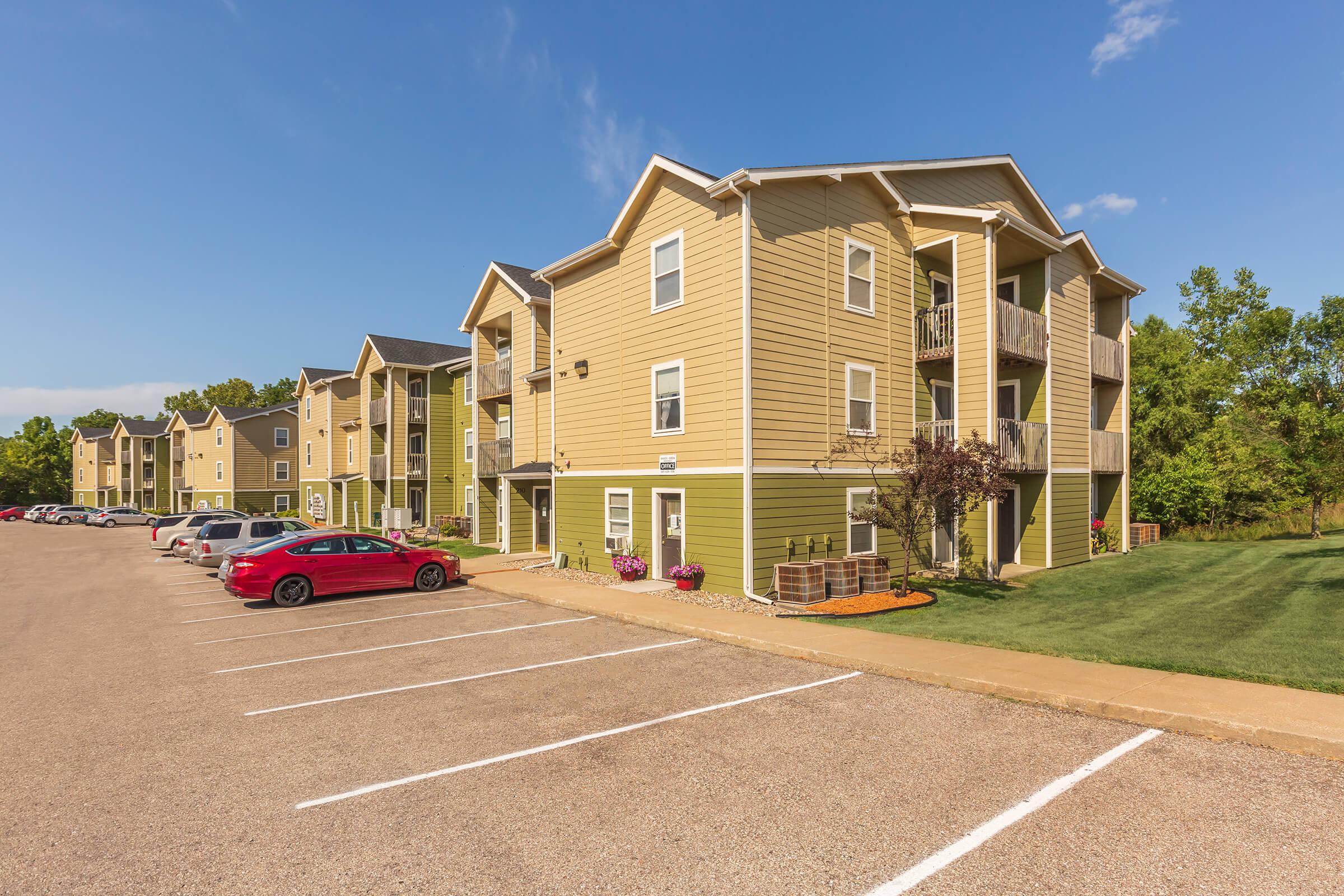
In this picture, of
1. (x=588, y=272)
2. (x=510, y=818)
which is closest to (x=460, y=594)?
(x=588, y=272)

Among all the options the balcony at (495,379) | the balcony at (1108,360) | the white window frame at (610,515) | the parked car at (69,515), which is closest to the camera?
the white window frame at (610,515)

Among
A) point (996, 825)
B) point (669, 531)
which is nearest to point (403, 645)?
point (669, 531)

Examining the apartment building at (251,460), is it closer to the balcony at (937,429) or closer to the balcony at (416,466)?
the balcony at (416,466)

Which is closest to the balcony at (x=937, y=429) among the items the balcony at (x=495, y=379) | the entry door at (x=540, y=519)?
the entry door at (x=540, y=519)

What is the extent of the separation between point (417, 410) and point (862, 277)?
24.1 meters

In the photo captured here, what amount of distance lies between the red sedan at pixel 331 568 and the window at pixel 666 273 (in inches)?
325

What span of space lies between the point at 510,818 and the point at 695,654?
212 inches

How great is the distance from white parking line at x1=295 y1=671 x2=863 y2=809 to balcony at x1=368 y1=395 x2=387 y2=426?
29795mm

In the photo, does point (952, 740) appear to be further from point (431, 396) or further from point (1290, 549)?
point (431, 396)

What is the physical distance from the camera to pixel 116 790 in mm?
5602

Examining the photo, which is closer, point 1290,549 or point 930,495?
point 930,495

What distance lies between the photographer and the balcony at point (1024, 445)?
17000 mm

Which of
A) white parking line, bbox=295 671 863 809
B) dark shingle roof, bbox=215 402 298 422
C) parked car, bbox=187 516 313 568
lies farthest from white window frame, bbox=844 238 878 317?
dark shingle roof, bbox=215 402 298 422

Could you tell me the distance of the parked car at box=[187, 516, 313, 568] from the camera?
68.8 ft
